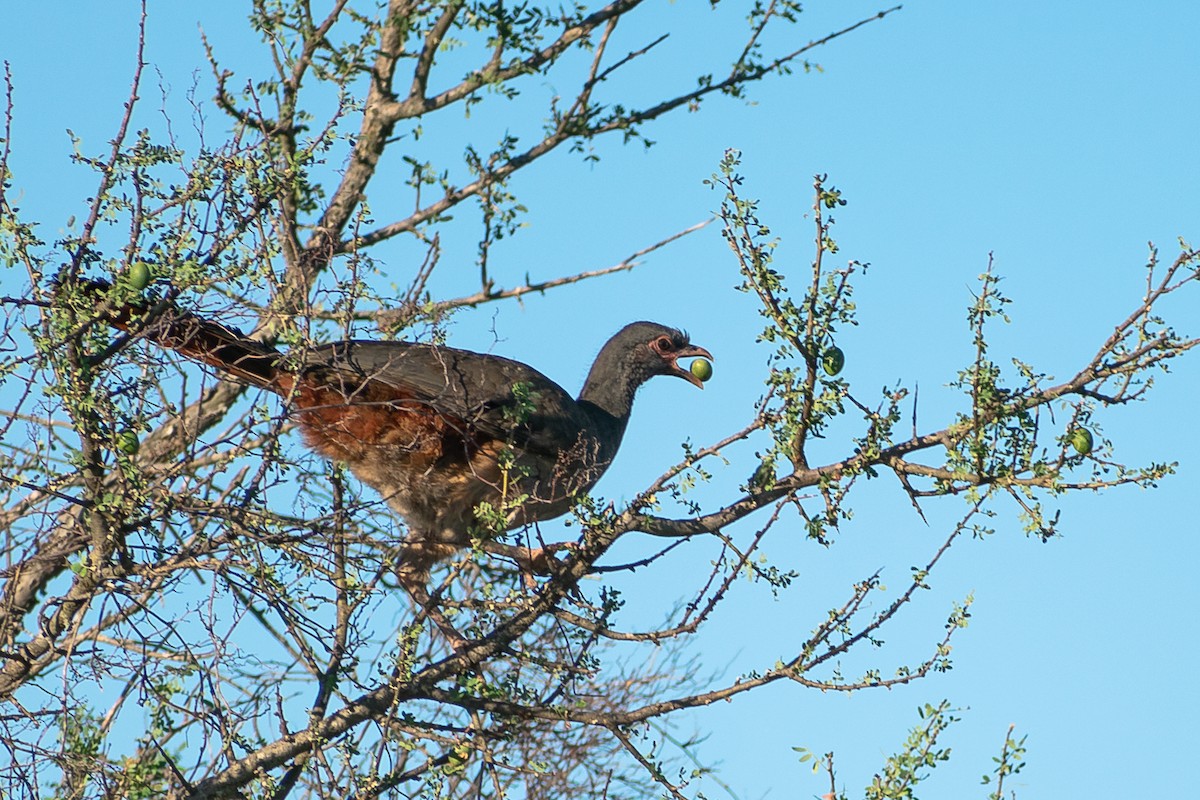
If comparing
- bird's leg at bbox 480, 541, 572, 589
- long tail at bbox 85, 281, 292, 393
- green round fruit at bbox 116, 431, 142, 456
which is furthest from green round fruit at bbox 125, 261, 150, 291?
bird's leg at bbox 480, 541, 572, 589

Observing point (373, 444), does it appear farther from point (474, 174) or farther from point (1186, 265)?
point (1186, 265)

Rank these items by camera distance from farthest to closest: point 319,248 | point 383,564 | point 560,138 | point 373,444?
1. point 560,138
2. point 373,444
3. point 319,248
4. point 383,564

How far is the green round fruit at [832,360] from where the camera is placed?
4.19 m

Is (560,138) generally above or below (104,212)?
above

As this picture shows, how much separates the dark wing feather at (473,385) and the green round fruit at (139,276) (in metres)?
0.70

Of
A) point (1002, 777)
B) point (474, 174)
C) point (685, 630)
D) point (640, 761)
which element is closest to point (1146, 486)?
point (1002, 777)

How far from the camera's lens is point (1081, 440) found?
4.12m

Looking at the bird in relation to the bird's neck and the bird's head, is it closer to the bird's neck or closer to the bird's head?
the bird's neck

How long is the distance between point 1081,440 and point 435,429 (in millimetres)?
2652

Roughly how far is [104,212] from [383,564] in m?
1.51

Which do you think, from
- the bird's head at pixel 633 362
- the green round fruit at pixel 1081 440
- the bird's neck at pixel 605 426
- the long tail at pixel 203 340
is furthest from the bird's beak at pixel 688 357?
the green round fruit at pixel 1081 440

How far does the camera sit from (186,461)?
425cm

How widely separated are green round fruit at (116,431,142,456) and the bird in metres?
0.57

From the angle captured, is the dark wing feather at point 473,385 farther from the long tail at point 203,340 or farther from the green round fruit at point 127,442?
the green round fruit at point 127,442
